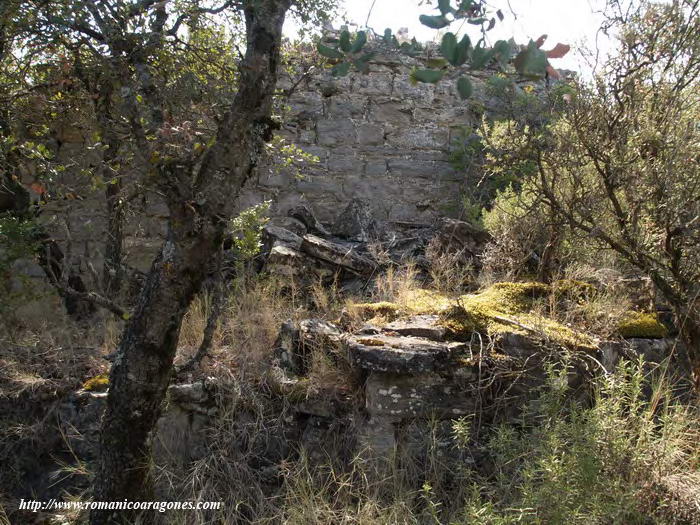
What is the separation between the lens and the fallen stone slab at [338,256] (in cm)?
519

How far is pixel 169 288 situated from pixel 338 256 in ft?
7.86

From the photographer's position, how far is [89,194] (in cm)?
634

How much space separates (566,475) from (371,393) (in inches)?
45.5

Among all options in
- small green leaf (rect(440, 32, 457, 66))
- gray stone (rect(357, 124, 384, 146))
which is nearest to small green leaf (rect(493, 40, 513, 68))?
small green leaf (rect(440, 32, 457, 66))

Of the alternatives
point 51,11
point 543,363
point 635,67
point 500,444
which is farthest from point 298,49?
point 500,444

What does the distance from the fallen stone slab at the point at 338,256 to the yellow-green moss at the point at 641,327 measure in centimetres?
204

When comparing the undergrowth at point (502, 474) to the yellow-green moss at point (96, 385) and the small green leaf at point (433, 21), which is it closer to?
the yellow-green moss at point (96, 385)

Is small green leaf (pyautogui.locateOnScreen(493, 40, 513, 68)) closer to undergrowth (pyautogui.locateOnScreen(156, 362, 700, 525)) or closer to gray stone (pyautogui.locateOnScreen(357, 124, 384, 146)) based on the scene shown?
undergrowth (pyautogui.locateOnScreen(156, 362, 700, 525))

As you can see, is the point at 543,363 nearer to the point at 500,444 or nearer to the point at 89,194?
the point at 500,444

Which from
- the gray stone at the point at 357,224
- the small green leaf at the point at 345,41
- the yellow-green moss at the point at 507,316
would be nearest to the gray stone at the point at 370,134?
the gray stone at the point at 357,224

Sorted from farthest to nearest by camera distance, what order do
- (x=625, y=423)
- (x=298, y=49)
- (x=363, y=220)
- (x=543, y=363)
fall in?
(x=363, y=220) < (x=298, y=49) < (x=543, y=363) < (x=625, y=423)

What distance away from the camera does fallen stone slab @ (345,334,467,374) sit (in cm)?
342

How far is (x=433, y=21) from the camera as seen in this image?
1700mm

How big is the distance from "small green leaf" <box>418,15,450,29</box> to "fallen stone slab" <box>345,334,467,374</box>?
209 centimetres
